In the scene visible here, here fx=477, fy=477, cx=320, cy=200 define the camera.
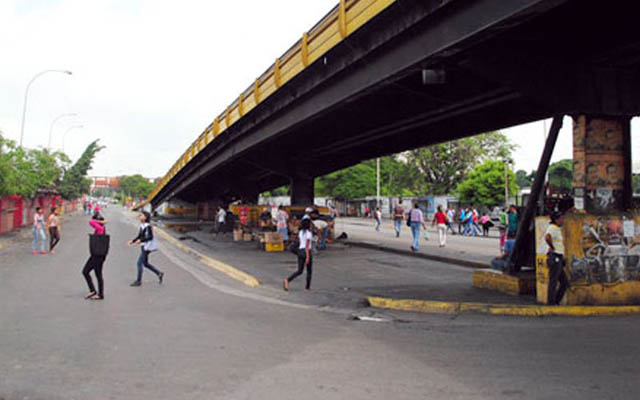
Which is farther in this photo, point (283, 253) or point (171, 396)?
point (283, 253)

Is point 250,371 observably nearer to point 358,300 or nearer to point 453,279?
point 358,300

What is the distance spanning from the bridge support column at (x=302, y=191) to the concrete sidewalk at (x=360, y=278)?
19.5 feet

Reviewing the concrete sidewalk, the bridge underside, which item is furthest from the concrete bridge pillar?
the concrete sidewalk

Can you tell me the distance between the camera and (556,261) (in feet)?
26.8

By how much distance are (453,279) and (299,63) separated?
7429mm

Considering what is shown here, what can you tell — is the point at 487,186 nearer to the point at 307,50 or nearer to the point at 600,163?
the point at 307,50

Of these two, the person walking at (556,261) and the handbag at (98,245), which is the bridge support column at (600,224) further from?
the handbag at (98,245)

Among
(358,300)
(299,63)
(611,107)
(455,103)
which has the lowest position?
(358,300)

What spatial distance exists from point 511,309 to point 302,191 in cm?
1716

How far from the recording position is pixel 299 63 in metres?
13.9

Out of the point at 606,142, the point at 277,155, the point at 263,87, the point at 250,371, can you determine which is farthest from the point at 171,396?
the point at 277,155

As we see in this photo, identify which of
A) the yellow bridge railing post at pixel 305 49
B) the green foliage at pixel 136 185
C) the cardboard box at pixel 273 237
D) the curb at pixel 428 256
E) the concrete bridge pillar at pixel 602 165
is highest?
the green foliage at pixel 136 185

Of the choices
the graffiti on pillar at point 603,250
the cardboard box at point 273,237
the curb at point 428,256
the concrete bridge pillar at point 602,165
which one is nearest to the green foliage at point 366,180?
the curb at point 428,256

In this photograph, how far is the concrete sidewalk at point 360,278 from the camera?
9.27m
